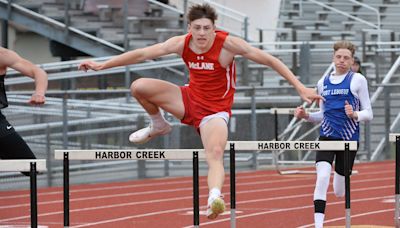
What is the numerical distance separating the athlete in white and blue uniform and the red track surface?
6.09 feet

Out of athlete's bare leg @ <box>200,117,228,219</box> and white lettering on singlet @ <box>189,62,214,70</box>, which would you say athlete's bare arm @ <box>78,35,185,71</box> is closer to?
white lettering on singlet @ <box>189,62,214,70</box>

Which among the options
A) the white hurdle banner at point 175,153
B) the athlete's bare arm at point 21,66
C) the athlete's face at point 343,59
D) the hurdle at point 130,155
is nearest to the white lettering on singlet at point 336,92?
the athlete's face at point 343,59

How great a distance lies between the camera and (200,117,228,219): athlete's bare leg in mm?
8055

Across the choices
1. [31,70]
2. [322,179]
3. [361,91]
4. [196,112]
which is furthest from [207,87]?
[361,91]

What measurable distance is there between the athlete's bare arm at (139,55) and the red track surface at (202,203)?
3778 mm

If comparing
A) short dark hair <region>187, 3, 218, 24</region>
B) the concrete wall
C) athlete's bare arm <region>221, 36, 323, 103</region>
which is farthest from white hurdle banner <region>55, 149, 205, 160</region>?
the concrete wall

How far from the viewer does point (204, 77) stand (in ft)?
28.5

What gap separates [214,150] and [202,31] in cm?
83

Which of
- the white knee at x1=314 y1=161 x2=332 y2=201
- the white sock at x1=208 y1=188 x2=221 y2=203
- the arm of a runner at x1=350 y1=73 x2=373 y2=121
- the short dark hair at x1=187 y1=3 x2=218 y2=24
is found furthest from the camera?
the arm of a runner at x1=350 y1=73 x2=373 y2=121

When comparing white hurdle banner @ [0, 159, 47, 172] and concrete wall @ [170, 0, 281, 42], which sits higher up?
concrete wall @ [170, 0, 281, 42]

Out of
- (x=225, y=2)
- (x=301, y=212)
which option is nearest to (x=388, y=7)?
(x=225, y=2)

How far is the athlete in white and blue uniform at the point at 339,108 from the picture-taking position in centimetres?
989

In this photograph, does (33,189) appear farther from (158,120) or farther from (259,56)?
(259,56)

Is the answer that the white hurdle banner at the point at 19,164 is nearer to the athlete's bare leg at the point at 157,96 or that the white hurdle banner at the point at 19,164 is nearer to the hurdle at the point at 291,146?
the athlete's bare leg at the point at 157,96
